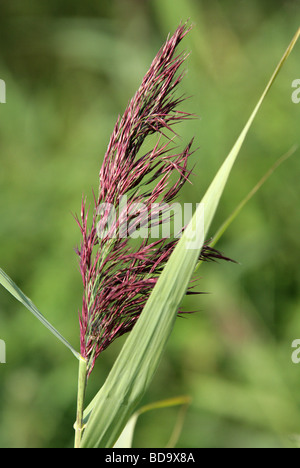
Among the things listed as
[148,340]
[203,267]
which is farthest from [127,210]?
[203,267]

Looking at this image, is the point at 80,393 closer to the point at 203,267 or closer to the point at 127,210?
the point at 127,210

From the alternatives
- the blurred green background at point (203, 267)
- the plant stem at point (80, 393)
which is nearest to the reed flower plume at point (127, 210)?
the plant stem at point (80, 393)

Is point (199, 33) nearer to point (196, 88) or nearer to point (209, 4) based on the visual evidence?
point (196, 88)

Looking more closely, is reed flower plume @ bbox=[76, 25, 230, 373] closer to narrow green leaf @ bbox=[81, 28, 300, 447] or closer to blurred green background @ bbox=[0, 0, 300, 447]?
narrow green leaf @ bbox=[81, 28, 300, 447]

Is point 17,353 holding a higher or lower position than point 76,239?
lower

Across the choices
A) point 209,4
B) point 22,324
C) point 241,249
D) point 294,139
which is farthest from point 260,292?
point 209,4

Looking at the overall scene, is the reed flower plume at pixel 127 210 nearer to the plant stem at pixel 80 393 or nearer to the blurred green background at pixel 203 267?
the plant stem at pixel 80 393
